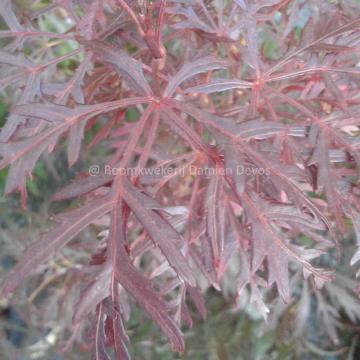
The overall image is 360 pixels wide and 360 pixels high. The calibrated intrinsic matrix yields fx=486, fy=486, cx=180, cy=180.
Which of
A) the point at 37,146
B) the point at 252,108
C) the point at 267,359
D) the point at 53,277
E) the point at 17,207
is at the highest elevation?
the point at 37,146

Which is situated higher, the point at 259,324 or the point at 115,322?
the point at 115,322

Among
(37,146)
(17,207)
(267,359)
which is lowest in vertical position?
(267,359)

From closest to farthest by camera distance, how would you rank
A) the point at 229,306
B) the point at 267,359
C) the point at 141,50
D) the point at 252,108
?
1. the point at 252,108
2. the point at 141,50
3. the point at 267,359
4. the point at 229,306

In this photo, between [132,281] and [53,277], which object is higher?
[132,281]

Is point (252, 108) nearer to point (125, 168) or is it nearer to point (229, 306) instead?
point (125, 168)

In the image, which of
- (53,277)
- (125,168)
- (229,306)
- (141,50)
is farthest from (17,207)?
(125,168)

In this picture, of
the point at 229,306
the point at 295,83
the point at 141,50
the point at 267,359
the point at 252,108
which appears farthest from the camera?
the point at 229,306

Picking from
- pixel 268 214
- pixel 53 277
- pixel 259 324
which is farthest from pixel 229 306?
pixel 268 214

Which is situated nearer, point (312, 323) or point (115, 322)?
point (115, 322)

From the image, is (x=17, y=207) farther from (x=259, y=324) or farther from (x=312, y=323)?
(x=312, y=323)
